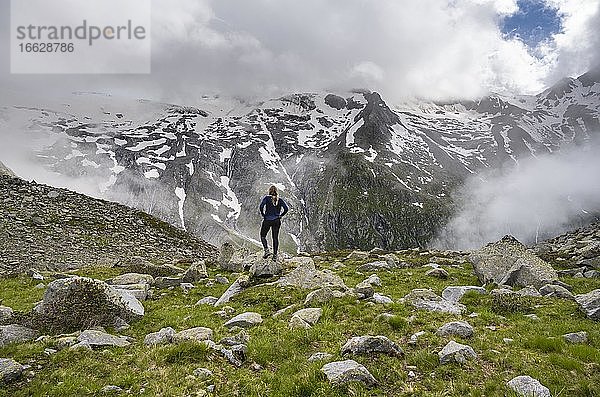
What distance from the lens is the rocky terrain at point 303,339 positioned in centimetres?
900

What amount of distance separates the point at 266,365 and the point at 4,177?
124ft

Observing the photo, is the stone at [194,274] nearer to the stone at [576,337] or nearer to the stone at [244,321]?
the stone at [244,321]

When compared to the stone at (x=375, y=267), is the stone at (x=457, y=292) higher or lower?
higher

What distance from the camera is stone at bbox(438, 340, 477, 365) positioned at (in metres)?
9.92

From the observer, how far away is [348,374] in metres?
9.09

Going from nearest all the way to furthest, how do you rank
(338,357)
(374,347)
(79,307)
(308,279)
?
(338,357)
(374,347)
(79,307)
(308,279)

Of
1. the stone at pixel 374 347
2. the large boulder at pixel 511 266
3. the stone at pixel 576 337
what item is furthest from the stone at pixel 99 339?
the large boulder at pixel 511 266

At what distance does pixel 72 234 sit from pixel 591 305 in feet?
117

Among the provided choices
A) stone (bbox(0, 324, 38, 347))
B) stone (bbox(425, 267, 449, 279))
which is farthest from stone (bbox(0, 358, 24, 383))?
stone (bbox(425, 267, 449, 279))

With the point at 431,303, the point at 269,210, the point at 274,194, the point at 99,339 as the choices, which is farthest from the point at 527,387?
the point at 269,210

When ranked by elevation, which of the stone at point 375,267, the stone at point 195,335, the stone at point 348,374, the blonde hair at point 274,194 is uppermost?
the blonde hair at point 274,194

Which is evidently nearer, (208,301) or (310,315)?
(310,315)

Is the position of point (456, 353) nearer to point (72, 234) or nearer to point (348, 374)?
point (348, 374)

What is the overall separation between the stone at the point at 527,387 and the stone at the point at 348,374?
2962 millimetres
